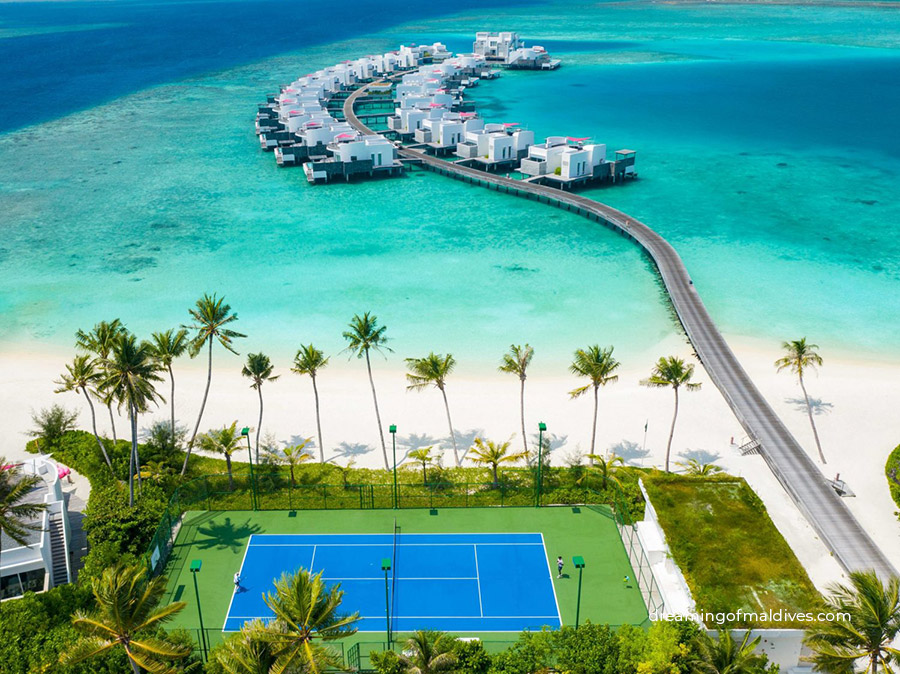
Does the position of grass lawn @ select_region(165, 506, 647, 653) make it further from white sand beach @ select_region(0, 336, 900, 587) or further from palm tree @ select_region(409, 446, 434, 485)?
white sand beach @ select_region(0, 336, 900, 587)

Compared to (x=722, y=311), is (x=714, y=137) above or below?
above

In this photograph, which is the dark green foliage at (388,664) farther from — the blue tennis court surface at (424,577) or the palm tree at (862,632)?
the palm tree at (862,632)

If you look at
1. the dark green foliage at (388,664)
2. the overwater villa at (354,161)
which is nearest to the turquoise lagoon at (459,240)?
the overwater villa at (354,161)

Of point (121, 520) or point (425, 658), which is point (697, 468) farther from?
point (121, 520)

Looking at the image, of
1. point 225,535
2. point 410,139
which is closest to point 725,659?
point 225,535

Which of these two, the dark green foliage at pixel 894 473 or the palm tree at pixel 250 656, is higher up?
the palm tree at pixel 250 656

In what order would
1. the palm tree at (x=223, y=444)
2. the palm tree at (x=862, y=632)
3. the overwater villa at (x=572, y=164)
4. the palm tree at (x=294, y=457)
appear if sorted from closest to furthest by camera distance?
the palm tree at (x=862, y=632), the palm tree at (x=223, y=444), the palm tree at (x=294, y=457), the overwater villa at (x=572, y=164)

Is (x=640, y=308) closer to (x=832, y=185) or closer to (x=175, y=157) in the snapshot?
(x=832, y=185)

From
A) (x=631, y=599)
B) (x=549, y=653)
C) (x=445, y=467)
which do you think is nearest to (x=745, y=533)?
(x=631, y=599)
